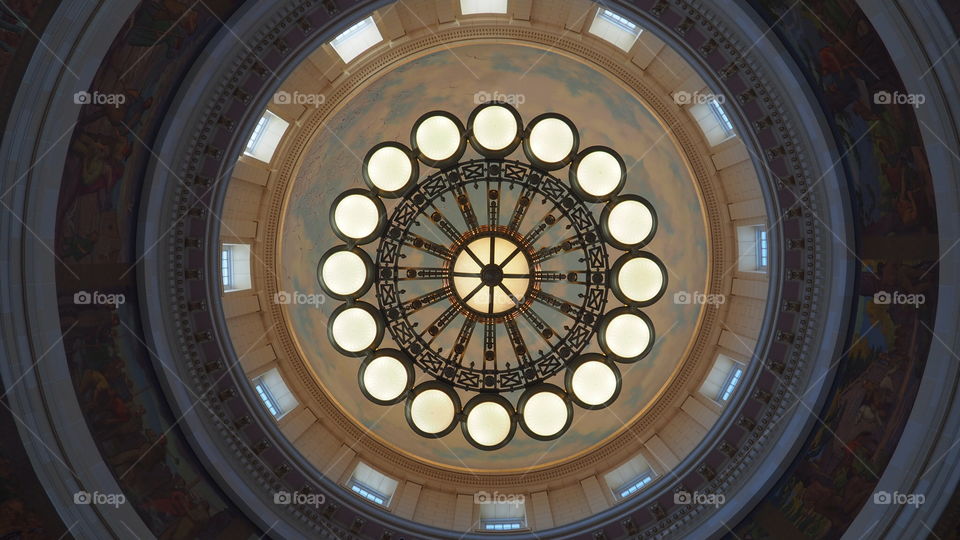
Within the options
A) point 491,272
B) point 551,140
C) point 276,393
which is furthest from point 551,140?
point 276,393

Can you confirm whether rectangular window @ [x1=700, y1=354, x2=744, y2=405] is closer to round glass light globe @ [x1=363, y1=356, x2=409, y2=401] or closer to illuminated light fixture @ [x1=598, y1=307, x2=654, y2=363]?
illuminated light fixture @ [x1=598, y1=307, x2=654, y2=363]

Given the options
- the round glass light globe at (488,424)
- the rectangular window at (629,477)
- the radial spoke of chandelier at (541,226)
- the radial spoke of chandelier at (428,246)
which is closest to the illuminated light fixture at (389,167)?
the radial spoke of chandelier at (428,246)

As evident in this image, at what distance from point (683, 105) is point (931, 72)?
221 inches

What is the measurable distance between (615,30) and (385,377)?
8.54 m

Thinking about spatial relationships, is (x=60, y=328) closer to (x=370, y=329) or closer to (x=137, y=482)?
(x=137, y=482)

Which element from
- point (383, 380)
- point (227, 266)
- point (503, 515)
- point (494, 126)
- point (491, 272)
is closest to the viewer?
point (494, 126)

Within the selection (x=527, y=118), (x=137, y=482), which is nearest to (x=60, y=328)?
(x=137, y=482)

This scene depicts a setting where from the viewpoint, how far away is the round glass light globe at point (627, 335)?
8.03m

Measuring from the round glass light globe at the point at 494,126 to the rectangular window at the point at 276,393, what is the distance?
8407 millimetres

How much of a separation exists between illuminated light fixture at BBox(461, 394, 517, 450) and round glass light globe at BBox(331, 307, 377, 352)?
1.52 meters

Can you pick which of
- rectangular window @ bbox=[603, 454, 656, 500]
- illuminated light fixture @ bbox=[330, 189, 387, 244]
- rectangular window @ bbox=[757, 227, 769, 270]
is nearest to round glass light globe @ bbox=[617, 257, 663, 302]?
illuminated light fixture @ bbox=[330, 189, 387, 244]

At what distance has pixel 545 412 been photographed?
8070 mm

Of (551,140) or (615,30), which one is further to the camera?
(615,30)

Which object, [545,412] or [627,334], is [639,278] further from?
[545,412]
